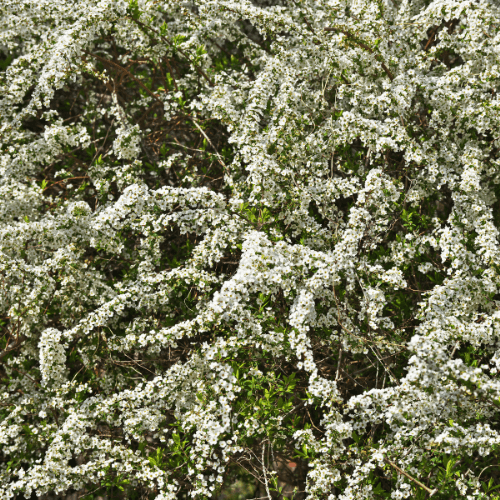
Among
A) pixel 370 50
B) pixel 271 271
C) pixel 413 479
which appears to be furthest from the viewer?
pixel 370 50

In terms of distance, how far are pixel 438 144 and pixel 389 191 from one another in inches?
33.4

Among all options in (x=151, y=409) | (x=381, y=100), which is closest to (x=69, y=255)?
(x=151, y=409)

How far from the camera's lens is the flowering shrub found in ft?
9.40

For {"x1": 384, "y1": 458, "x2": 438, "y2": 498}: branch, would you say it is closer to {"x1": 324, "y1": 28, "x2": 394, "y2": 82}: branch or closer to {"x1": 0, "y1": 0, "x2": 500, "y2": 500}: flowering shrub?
{"x1": 0, "y1": 0, "x2": 500, "y2": 500}: flowering shrub

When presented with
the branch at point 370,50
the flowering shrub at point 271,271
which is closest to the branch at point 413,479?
the flowering shrub at point 271,271

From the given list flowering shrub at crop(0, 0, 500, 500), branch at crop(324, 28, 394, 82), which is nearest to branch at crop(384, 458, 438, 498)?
flowering shrub at crop(0, 0, 500, 500)

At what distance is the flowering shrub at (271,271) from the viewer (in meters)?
2.87

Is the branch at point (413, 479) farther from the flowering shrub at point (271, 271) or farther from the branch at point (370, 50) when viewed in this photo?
the branch at point (370, 50)

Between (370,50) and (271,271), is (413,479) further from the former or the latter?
(370,50)

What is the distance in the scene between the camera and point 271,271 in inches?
113

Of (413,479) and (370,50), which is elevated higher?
(370,50)

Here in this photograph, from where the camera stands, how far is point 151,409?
10.9ft

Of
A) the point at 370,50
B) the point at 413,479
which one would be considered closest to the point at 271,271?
the point at 413,479

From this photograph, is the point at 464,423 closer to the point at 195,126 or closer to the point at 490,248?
the point at 490,248
